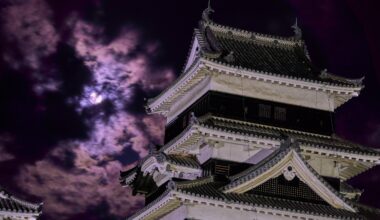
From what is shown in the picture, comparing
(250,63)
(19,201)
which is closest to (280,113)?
(250,63)

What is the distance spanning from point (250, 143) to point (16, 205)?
39.2 ft

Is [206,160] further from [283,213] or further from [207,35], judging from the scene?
[207,35]

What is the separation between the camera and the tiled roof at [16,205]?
2915 cm

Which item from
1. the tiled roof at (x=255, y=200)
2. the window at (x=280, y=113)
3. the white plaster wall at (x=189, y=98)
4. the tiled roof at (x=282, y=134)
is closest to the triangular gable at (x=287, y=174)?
the tiled roof at (x=255, y=200)

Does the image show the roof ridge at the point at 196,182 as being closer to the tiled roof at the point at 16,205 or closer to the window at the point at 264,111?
the window at the point at 264,111

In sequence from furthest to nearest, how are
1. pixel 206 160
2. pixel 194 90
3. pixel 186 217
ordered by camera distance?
pixel 194 90 → pixel 206 160 → pixel 186 217

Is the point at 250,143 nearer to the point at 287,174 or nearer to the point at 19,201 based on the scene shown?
the point at 287,174

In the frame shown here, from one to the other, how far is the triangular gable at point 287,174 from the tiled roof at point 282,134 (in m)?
2.24

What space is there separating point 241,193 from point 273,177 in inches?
72.7

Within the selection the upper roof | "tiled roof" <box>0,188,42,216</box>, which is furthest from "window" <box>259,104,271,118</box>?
"tiled roof" <box>0,188,42,216</box>

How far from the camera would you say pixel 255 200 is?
93.6 ft

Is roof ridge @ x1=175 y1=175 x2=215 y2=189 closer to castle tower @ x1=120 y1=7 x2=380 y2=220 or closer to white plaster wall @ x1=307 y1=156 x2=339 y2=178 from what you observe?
castle tower @ x1=120 y1=7 x2=380 y2=220

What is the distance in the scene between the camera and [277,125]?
33.2m

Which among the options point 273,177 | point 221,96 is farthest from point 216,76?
point 273,177
